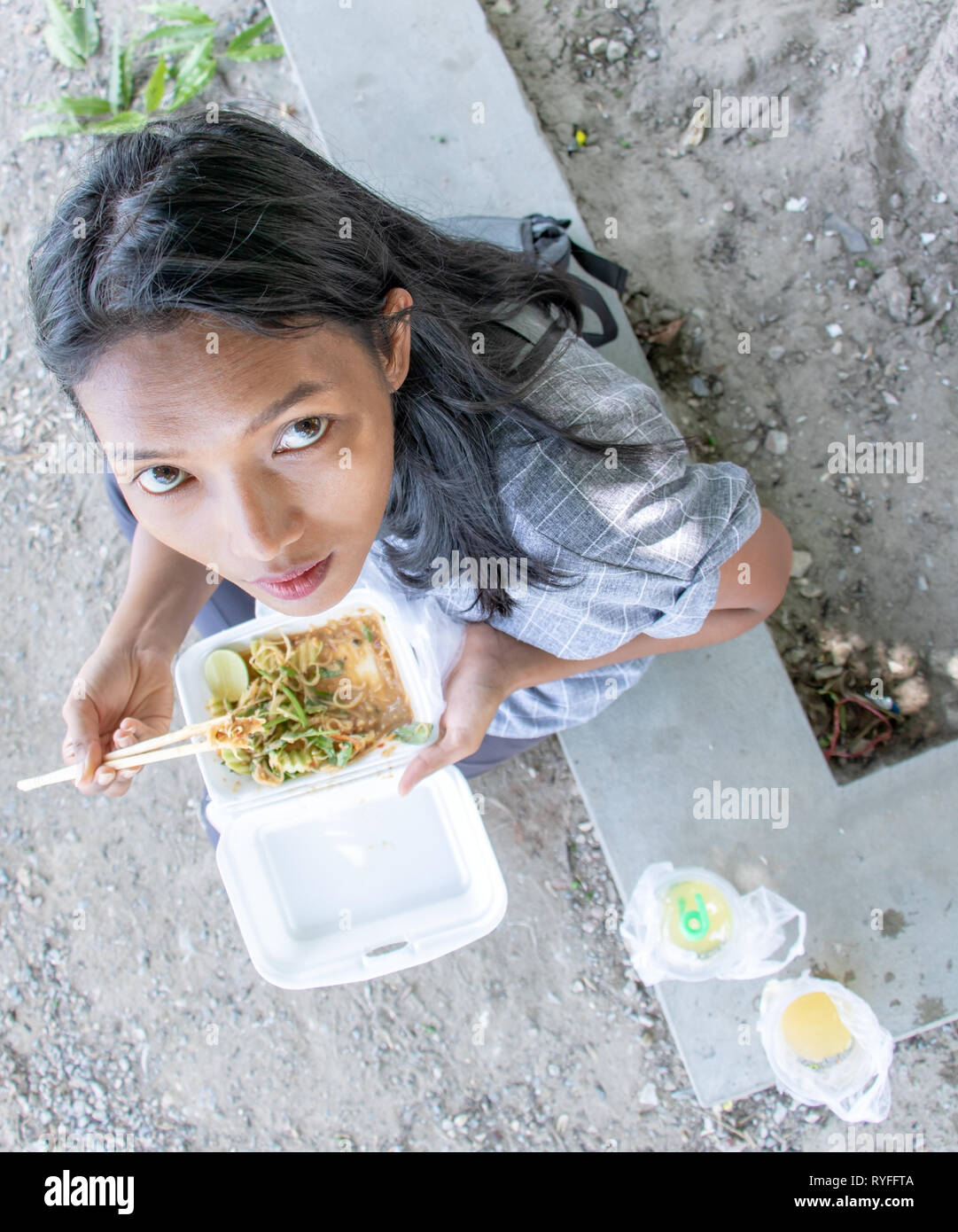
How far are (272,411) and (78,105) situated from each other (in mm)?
2798

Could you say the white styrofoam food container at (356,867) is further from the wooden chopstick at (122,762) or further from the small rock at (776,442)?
the small rock at (776,442)

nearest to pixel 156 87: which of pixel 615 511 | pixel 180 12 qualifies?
pixel 180 12

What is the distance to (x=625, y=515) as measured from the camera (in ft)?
5.04

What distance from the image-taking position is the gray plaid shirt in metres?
1.54

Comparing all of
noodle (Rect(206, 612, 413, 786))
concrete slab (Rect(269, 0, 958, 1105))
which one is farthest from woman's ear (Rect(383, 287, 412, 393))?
concrete slab (Rect(269, 0, 958, 1105))

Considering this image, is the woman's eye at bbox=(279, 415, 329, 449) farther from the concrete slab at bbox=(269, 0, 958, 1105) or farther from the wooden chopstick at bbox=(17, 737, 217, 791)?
the concrete slab at bbox=(269, 0, 958, 1105)

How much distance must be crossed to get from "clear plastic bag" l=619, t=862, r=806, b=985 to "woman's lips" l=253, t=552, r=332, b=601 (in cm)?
159

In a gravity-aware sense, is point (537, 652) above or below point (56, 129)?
below

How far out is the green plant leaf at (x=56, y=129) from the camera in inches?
124

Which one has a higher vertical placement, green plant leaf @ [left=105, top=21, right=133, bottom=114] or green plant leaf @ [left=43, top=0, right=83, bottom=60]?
green plant leaf @ [left=43, top=0, right=83, bottom=60]

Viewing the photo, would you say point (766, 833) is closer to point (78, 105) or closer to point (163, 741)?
point (163, 741)

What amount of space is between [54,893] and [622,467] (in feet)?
8.38
